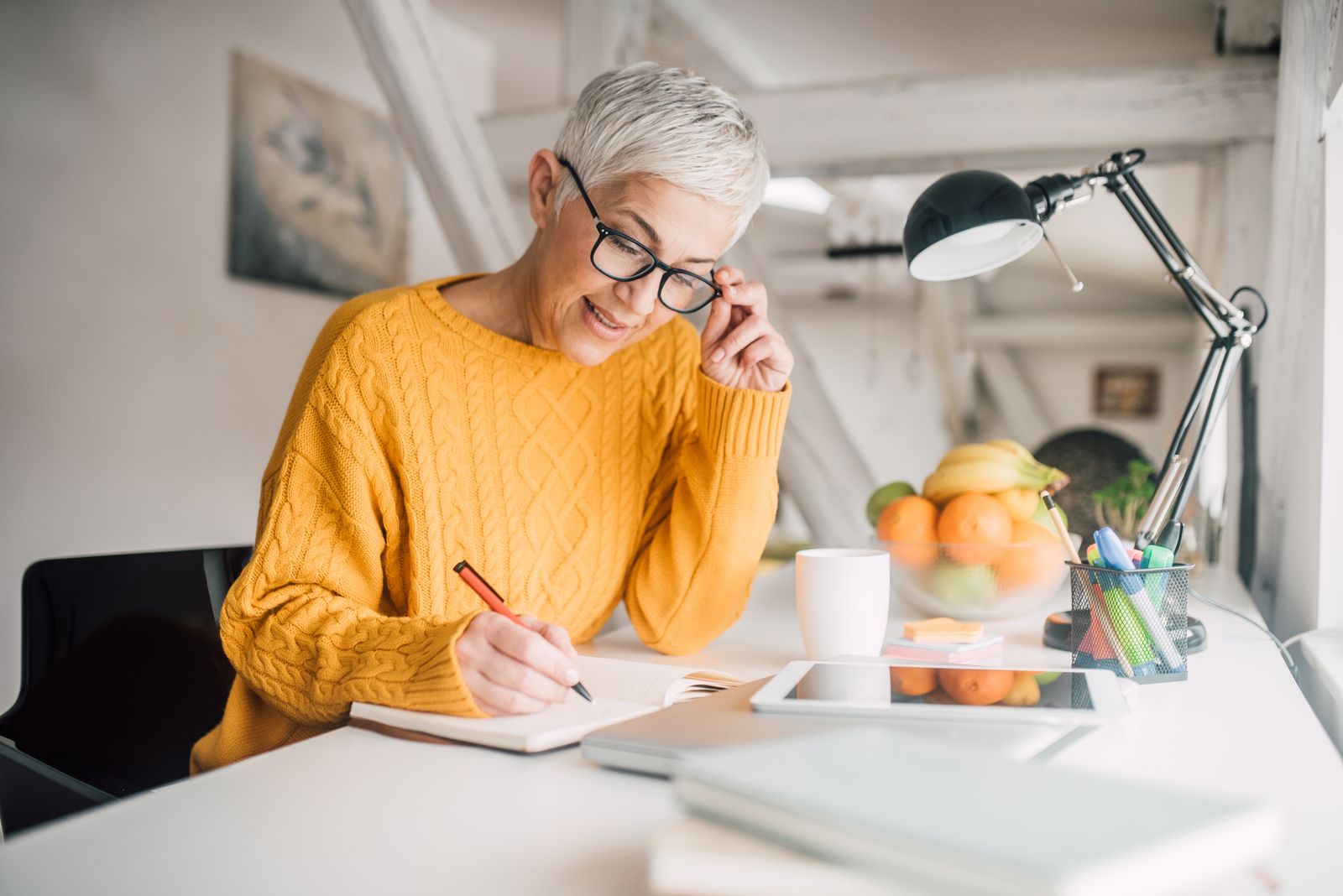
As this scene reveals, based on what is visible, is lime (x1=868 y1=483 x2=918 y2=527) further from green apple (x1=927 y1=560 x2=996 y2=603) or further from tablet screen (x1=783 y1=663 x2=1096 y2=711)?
tablet screen (x1=783 y1=663 x2=1096 y2=711)

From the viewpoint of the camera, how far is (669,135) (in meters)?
1.08

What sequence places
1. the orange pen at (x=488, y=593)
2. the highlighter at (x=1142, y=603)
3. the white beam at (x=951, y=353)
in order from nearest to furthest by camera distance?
the orange pen at (x=488, y=593)
the highlighter at (x=1142, y=603)
the white beam at (x=951, y=353)

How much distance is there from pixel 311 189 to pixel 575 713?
2999mm

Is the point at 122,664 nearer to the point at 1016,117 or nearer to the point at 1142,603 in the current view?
the point at 1142,603

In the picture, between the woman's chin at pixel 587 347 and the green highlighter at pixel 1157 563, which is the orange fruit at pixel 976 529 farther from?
the woman's chin at pixel 587 347

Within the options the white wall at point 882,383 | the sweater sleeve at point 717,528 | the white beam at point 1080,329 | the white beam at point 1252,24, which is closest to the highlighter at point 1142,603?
the sweater sleeve at point 717,528

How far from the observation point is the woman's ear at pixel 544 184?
3.97 feet

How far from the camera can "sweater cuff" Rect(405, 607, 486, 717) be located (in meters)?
0.78

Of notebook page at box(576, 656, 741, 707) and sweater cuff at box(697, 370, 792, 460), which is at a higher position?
sweater cuff at box(697, 370, 792, 460)

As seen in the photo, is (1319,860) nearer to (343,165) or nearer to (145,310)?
(145,310)

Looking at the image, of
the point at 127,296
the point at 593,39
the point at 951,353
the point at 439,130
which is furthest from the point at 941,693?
the point at 951,353

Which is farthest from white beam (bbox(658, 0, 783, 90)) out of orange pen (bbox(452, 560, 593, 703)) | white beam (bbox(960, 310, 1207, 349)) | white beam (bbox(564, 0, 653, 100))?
white beam (bbox(960, 310, 1207, 349))

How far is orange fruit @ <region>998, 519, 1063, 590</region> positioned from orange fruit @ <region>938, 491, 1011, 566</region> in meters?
0.01

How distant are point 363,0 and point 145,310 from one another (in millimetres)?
1361
